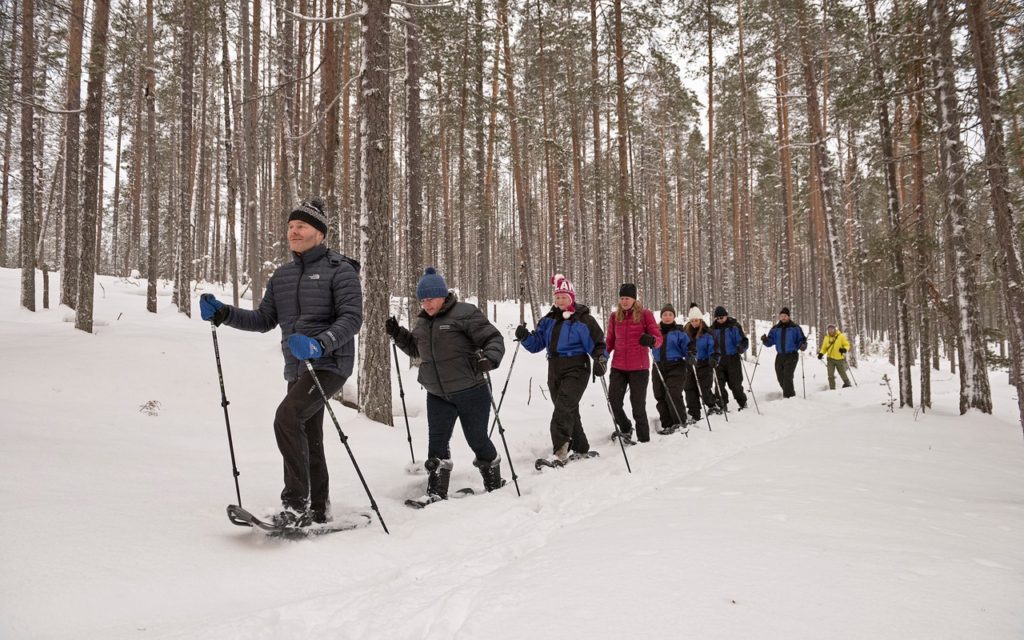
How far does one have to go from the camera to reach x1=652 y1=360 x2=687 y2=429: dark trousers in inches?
359

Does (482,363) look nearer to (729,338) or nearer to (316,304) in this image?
(316,304)

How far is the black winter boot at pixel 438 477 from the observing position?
4992 millimetres

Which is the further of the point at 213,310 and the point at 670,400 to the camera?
the point at 670,400

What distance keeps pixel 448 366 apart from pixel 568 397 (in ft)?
6.91

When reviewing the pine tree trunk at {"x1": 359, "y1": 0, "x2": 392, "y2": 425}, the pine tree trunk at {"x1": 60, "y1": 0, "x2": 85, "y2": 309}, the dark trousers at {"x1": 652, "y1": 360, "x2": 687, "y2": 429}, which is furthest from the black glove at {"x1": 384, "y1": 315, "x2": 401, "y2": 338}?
the pine tree trunk at {"x1": 60, "y1": 0, "x2": 85, "y2": 309}

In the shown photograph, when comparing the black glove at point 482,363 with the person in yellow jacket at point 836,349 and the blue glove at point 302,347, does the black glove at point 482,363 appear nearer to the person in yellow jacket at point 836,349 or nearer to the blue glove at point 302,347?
the blue glove at point 302,347

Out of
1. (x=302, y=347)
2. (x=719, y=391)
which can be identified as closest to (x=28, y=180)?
(x=302, y=347)

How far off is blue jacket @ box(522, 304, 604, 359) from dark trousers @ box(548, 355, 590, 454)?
116 millimetres

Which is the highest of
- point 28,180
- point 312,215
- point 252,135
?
point 252,135

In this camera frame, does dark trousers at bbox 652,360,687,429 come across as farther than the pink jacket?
Yes

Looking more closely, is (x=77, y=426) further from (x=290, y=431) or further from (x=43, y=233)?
(x=43, y=233)

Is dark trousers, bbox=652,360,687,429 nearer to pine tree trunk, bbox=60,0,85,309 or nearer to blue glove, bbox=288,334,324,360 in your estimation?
blue glove, bbox=288,334,324,360

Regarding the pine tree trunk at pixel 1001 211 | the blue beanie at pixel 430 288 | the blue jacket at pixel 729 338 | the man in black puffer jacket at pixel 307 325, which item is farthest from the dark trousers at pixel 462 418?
the blue jacket at pixel 729 338

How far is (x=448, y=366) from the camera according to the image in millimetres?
5074
